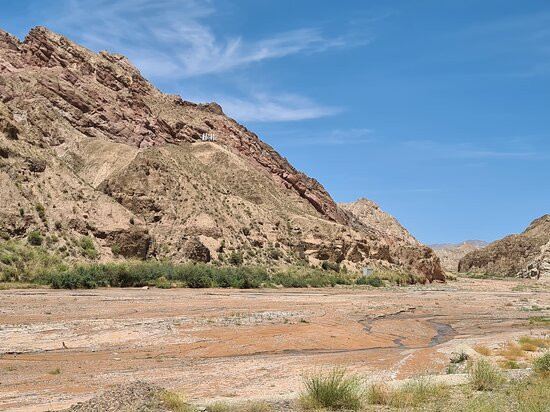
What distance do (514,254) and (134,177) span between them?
9570 cm

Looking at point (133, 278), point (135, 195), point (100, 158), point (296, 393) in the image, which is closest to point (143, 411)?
point (296, 393)

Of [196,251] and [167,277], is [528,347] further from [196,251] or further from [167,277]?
[196,251]

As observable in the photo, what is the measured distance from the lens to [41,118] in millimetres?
72938

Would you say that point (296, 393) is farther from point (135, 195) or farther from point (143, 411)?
point (135, 195)

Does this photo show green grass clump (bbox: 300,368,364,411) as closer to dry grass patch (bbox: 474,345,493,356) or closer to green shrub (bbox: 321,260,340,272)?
dry grass patch (bbox: 474,345,493,356)

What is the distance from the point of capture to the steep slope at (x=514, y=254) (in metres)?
123

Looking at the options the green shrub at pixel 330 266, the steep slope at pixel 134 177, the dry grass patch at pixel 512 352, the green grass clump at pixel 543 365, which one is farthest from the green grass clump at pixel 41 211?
the green grass clump at pixel 543 365

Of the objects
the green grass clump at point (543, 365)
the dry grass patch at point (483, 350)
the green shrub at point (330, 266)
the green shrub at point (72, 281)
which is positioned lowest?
the dry grass patch at point (483, 350)

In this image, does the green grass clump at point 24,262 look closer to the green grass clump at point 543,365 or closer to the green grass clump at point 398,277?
the green grass clump at point 543,365

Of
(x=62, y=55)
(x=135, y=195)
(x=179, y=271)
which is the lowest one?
(x=179, y=271)

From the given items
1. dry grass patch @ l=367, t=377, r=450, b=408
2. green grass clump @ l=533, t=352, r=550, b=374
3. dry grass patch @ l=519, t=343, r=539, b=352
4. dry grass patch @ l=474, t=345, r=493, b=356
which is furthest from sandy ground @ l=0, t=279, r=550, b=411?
green grass clump @ l=533, t=352, r=550, b=374

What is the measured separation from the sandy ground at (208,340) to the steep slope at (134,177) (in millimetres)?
17346

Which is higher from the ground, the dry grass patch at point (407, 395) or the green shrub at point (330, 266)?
the green shrub at point (330, 266)

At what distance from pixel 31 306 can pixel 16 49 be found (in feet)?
231
